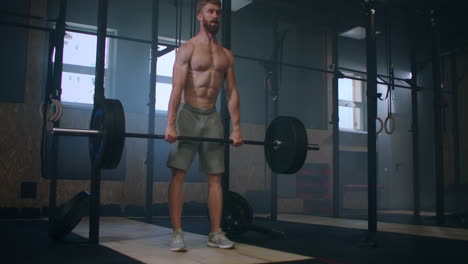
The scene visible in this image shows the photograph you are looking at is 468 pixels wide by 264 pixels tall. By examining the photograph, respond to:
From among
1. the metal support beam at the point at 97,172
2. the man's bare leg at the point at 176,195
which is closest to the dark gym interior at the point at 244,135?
the metal support beam at the point at 97,172

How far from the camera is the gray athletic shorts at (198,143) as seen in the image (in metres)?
2.77

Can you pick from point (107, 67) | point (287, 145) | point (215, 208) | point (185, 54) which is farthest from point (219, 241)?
point (107, 67)

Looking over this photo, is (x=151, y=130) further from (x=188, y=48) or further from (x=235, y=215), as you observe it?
(x=188, y=48)

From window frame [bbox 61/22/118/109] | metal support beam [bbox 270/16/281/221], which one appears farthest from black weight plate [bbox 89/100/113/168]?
window frame [bbox 61/22/118/109]

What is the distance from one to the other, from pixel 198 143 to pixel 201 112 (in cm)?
20

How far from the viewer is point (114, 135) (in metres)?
2.49

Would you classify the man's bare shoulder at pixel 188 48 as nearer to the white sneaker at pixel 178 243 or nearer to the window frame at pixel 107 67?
the white sneaker at pixel 178 243

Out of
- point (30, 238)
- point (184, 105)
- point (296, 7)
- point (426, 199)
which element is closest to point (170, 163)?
A: point (184, 105)

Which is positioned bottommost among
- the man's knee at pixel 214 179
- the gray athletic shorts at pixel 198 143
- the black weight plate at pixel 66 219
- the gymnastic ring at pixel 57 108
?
the black weight plate at pixel 66 219

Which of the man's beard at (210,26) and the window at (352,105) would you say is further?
the window at (352,105)

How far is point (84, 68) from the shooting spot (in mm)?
5723

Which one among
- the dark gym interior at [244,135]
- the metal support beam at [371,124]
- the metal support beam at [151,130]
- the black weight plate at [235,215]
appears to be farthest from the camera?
the metal support beam at [151,130]

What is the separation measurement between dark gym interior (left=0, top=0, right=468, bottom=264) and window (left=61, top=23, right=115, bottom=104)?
17 millimetres

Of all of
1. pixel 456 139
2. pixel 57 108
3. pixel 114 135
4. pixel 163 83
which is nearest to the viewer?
pixel 114 135
